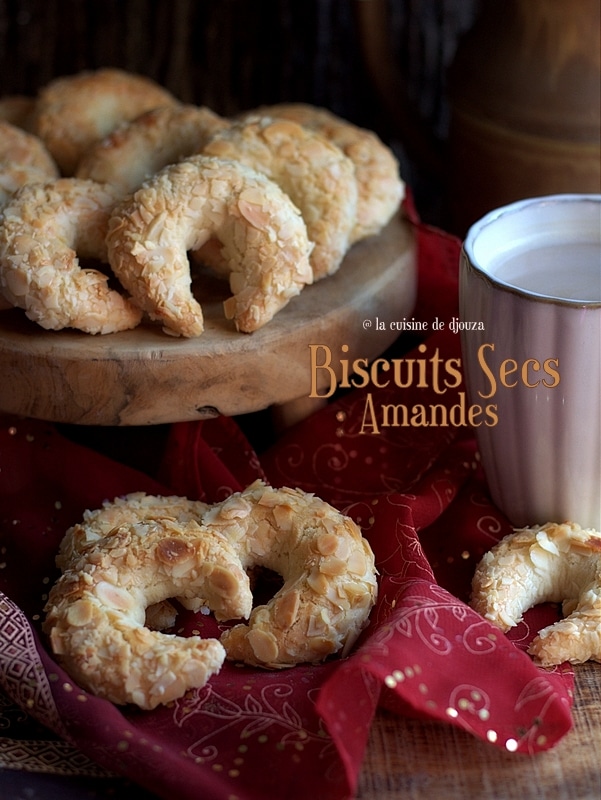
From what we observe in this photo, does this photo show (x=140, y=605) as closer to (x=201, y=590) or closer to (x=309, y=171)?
(x=201, y=590)

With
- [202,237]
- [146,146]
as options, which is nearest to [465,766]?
[202,237]

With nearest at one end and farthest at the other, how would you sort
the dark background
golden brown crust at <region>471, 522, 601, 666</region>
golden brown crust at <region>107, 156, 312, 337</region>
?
1. golden brown crust at <region>471, 522, 601, 666</region>
2. golden brown crust at <region>107, 156, 312, 337</region>
3. the dark background

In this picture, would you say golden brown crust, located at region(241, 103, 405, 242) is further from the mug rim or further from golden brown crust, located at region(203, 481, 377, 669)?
golden brown crust, located at region(203, 481, 377, 669)

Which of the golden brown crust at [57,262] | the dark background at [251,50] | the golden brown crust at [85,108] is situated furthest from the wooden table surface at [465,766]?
the dark background at [251,50]

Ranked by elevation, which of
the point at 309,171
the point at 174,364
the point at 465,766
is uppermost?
the point at 309,171

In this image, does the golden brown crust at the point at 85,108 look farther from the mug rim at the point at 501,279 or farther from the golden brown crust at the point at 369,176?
the mug rim at the point at 501,279

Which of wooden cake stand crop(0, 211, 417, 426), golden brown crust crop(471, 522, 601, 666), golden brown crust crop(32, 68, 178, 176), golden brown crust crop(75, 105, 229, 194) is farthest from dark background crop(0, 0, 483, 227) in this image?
golden brown crust crop(471, 522, 601, 666)

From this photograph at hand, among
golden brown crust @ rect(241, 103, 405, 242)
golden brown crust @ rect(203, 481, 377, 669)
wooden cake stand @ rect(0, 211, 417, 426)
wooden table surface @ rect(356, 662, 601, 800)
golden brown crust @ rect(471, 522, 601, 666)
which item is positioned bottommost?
wooden table surface @ rect(356, 662, 601, 800)
